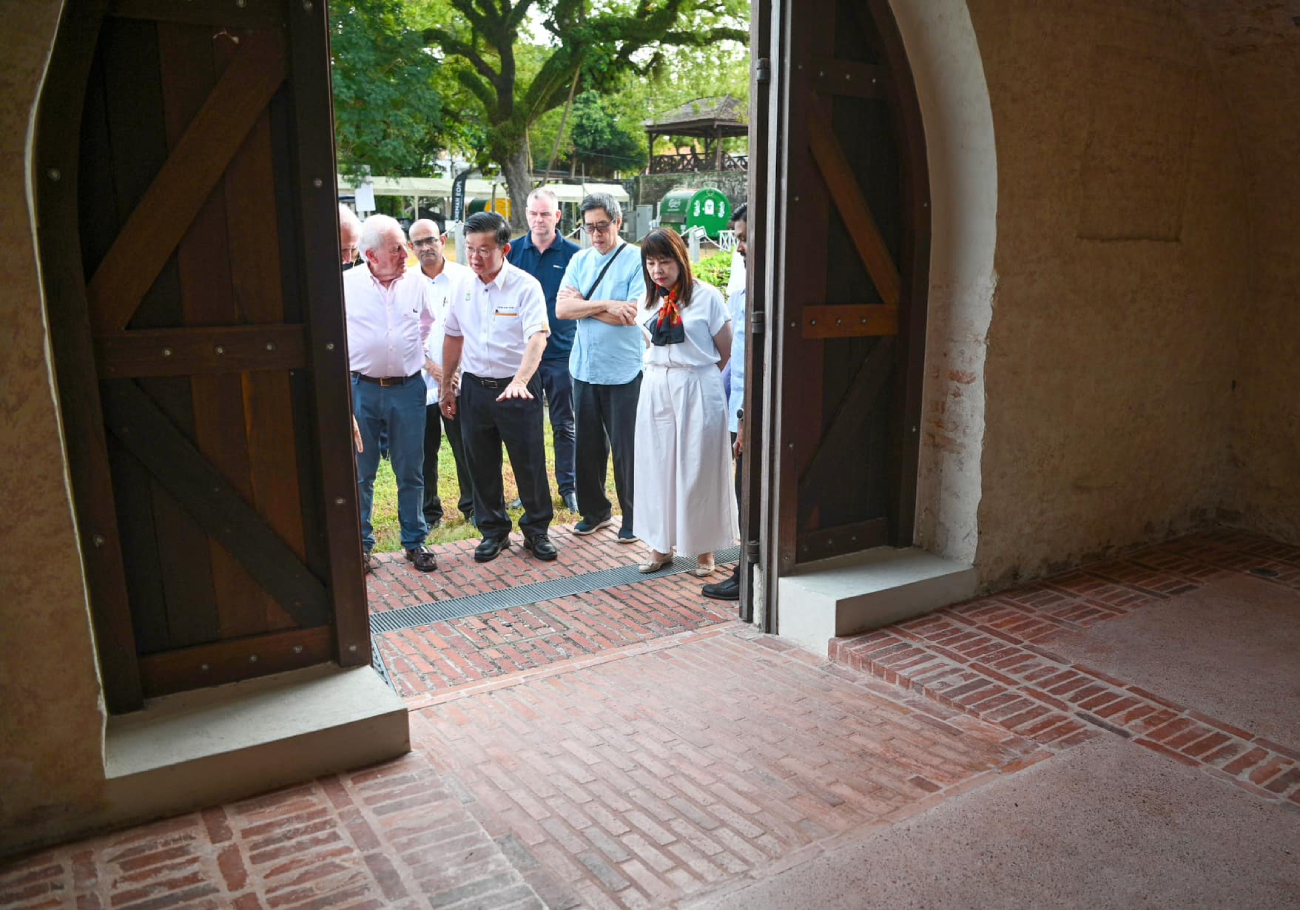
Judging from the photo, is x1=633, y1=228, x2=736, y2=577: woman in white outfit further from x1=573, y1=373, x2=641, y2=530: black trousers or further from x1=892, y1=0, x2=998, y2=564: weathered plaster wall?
x1=892, y1=0, x2=998, y2=564: weathered plaster wall

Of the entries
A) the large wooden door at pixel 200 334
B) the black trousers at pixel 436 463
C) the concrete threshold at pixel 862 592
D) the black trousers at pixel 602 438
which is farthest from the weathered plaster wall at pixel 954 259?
the black trousers at pixel 436 463

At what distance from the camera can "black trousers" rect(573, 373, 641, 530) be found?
674 centimetres

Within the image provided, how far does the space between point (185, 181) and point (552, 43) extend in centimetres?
2170

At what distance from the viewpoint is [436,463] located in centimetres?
752

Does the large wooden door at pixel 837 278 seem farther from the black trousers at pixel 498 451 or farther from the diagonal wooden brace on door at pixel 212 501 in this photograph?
the diagonal wooden brace on door at pixel 212 501

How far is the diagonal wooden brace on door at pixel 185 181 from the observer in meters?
3.26

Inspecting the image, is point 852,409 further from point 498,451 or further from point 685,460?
point 498,451

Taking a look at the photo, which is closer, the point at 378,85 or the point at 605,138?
the point at 378,85

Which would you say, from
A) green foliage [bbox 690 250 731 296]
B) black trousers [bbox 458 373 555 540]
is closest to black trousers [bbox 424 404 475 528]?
black trousers [bbox 458 373 555 540]

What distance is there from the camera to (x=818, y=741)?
12.8 ft

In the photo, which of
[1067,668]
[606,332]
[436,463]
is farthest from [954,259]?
[436,463]

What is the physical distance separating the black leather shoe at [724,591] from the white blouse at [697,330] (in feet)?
4.32

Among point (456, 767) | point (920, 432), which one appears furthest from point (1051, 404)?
point (456, 767)

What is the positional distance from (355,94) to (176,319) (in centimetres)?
1495
